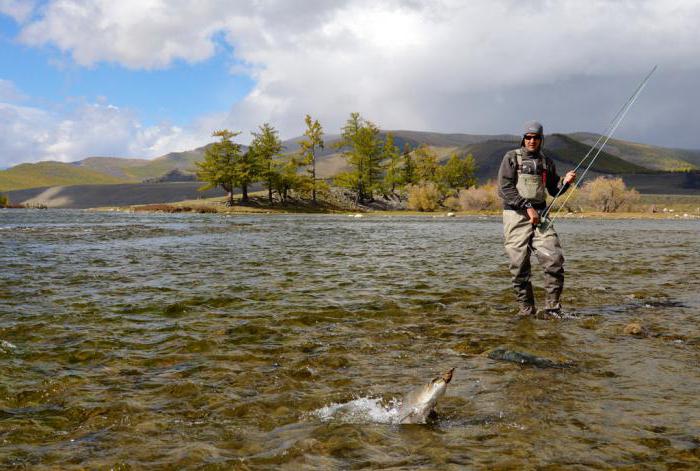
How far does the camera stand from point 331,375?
5.89 meters

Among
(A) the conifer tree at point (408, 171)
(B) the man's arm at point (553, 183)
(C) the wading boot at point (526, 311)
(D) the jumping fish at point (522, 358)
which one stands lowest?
(C) the wading boot at point (526, 311)

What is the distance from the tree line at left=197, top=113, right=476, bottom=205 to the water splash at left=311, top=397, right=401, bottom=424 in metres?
84.9

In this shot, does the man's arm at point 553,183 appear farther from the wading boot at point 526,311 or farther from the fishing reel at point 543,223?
the wading boot at point 526,311

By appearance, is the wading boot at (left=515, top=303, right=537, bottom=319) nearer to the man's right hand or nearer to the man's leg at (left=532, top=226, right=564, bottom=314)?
the man's leg at (left=532, top=226, right=564, bottom=314)

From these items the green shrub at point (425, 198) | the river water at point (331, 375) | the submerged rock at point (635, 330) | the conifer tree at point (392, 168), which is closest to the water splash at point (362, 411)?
the river water at point (331, 375)

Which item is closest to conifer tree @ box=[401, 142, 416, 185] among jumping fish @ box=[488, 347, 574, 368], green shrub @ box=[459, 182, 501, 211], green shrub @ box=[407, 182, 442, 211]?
green shrub @ box=[407, 182, 442, 211]

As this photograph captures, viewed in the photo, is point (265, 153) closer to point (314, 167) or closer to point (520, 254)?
point (314, 167)

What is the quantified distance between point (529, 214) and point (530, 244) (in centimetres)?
69

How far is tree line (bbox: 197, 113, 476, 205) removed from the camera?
90.1 metres

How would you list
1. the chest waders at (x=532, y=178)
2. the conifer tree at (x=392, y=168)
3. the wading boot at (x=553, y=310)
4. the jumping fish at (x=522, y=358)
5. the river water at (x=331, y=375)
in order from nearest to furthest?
the river water at (x=331, y=375) < the jumping fish at (x=522, y=358) < the wading boot at (x=553, y=310) < the chest waders at (x=532, y=178) < the conifer tree at (x=392, y=168)

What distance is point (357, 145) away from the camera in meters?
103

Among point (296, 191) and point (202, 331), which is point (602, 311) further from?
point (296, 191)

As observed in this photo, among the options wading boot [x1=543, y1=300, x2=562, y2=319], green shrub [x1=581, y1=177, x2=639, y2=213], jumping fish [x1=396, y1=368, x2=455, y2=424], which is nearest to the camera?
jumping fish [x1=396, y1=368, x2=455, y2=424]

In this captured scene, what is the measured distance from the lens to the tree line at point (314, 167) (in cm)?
9006
